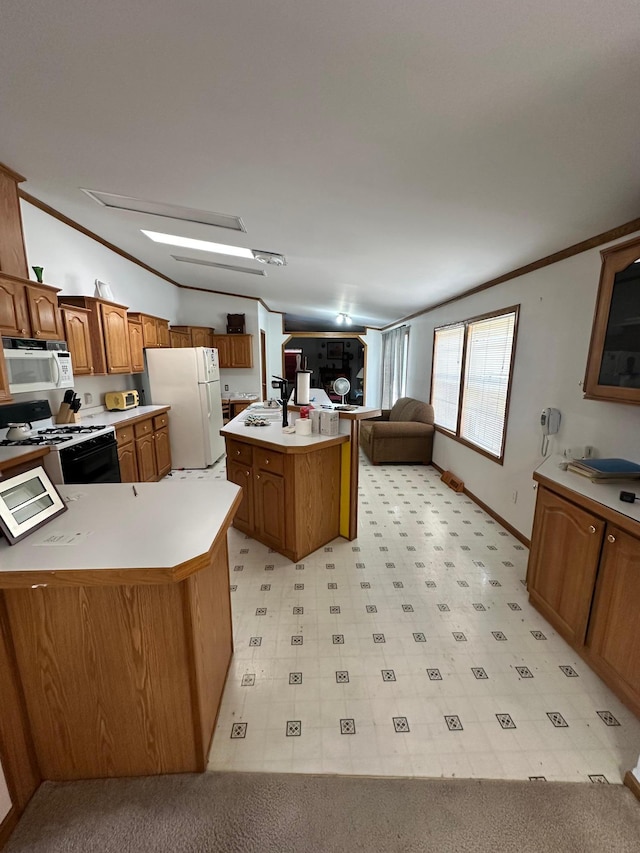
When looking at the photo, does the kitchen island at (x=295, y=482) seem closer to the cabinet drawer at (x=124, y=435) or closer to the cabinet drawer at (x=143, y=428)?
the cabinet drawer at (x=124, y=435)

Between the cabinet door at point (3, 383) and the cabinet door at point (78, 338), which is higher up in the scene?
the cabinet door at point (78, 338)

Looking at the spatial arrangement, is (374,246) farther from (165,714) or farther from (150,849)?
(150,849)

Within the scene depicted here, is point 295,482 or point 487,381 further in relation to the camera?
point 487,381

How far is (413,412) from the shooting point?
5398mm

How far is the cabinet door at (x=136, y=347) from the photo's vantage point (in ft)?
13.4

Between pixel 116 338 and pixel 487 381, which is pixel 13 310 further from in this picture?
pixel 487 381

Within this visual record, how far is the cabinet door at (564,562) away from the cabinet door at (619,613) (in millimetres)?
55

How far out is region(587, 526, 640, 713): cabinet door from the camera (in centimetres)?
148

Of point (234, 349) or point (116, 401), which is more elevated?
point (234, 349)

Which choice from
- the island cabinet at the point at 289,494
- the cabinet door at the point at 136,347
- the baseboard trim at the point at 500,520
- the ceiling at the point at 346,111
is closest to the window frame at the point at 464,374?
the baseboard trim at the point at 500,520

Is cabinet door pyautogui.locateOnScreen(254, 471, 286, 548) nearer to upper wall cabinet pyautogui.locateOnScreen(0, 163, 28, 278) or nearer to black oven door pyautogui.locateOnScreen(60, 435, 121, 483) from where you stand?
black oven door pyautogui.locateOnScreen(60, 435, 121, 483)

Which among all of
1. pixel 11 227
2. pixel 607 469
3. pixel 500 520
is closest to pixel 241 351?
pixel 11 227

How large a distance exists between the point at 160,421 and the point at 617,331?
451 cm

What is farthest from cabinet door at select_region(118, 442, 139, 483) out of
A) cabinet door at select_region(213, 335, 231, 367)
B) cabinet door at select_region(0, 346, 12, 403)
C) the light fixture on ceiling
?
cabinet door at select_region(213, 335, 231, 367)
